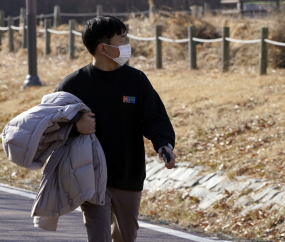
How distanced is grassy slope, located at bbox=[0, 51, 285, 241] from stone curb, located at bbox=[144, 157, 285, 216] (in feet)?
0.44

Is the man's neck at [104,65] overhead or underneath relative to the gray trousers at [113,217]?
overhead

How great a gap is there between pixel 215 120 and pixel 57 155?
20.8 ft

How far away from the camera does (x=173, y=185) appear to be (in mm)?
7777

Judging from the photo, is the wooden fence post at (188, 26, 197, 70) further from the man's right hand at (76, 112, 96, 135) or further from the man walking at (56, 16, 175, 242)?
the man's right hand at (76, 112, 96, 135)

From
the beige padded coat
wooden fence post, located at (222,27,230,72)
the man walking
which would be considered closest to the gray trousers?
the man walking

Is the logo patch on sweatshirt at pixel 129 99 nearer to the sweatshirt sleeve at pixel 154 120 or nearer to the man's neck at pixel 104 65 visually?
the sweatshirt sleeve at pixel 154 120

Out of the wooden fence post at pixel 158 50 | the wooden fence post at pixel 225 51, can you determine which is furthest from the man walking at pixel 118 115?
the wooden fence post at pixel 158 50

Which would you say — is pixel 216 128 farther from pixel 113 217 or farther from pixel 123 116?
pixel 123 116

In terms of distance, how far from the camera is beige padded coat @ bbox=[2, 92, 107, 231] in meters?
3.41

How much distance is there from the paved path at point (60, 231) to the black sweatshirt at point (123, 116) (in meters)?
1.94

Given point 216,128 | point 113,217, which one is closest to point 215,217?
point 216,128

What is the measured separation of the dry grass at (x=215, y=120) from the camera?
22.5 ft

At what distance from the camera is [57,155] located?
3.57 metres

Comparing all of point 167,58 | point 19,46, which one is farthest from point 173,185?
point 19,46
